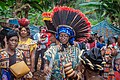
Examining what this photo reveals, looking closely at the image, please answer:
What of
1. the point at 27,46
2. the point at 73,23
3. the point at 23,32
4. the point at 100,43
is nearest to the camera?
the point at 73,23

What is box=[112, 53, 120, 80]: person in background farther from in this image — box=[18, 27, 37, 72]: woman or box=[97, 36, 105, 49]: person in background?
box=[97, 36, 105, 49]: person in background

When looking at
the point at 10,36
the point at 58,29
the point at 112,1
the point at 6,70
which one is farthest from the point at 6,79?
the point at 112,1

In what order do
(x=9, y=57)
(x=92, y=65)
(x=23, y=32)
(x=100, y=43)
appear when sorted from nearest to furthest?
1. (x=92, y=65)
2. (x=9, y=57)
3. (x=23, y=32)
4. (x=100, y=43)

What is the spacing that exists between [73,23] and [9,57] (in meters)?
1.10

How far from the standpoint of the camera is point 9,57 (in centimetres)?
506

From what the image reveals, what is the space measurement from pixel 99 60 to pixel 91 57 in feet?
0.31

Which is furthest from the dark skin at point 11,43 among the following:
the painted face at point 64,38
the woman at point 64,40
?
the painted face at point 64,38

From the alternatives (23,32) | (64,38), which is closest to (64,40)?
(64,38)

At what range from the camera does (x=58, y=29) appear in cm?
529

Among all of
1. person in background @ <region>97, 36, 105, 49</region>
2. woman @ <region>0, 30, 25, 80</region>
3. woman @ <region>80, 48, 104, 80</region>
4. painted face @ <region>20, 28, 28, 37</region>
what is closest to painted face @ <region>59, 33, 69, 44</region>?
woman @ <region>0, 30, 25, 80</region>

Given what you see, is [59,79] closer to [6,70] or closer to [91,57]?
[6,70]

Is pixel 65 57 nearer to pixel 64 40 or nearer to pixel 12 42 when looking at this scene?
pixel 64 40

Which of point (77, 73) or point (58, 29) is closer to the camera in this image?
point (77, 73)

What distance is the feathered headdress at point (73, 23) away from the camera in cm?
518
